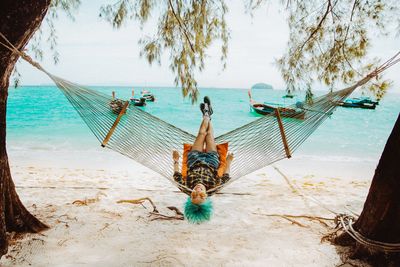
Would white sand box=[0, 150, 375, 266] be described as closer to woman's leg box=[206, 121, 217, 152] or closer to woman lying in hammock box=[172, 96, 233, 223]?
woman lying in hammock box=[172, 96, 233, 223]

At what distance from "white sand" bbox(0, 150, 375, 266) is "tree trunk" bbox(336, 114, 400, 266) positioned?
28cm

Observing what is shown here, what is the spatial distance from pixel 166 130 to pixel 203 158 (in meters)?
0.41

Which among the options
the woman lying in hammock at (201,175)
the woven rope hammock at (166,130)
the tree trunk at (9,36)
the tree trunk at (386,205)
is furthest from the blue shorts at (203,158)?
the tree trunk at (9,36)

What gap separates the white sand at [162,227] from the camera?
1642 millimetres

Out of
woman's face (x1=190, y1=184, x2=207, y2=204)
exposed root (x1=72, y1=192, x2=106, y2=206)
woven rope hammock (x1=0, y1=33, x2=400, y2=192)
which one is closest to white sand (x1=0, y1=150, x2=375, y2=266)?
exposed root (x1=72, y1=192, x2=106, y2=206)

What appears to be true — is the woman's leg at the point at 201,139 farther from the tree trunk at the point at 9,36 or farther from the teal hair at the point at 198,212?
the tree trunk at the point at 9,36

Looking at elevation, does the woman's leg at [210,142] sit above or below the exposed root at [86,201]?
above

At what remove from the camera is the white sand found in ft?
5.39

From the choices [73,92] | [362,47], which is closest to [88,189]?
[73,92]

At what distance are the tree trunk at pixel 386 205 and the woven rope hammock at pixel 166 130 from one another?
0.46 m

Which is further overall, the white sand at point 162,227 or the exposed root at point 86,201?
the exposed root at point 86,201

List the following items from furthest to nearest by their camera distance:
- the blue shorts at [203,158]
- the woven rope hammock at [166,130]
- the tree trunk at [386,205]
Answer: the blue shorts at [203,158] < the woven rope hammock at [166,130] < the tree trunk at [386,205]

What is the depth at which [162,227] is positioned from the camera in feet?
6.80

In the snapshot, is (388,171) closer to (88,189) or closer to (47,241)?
(47,241)
